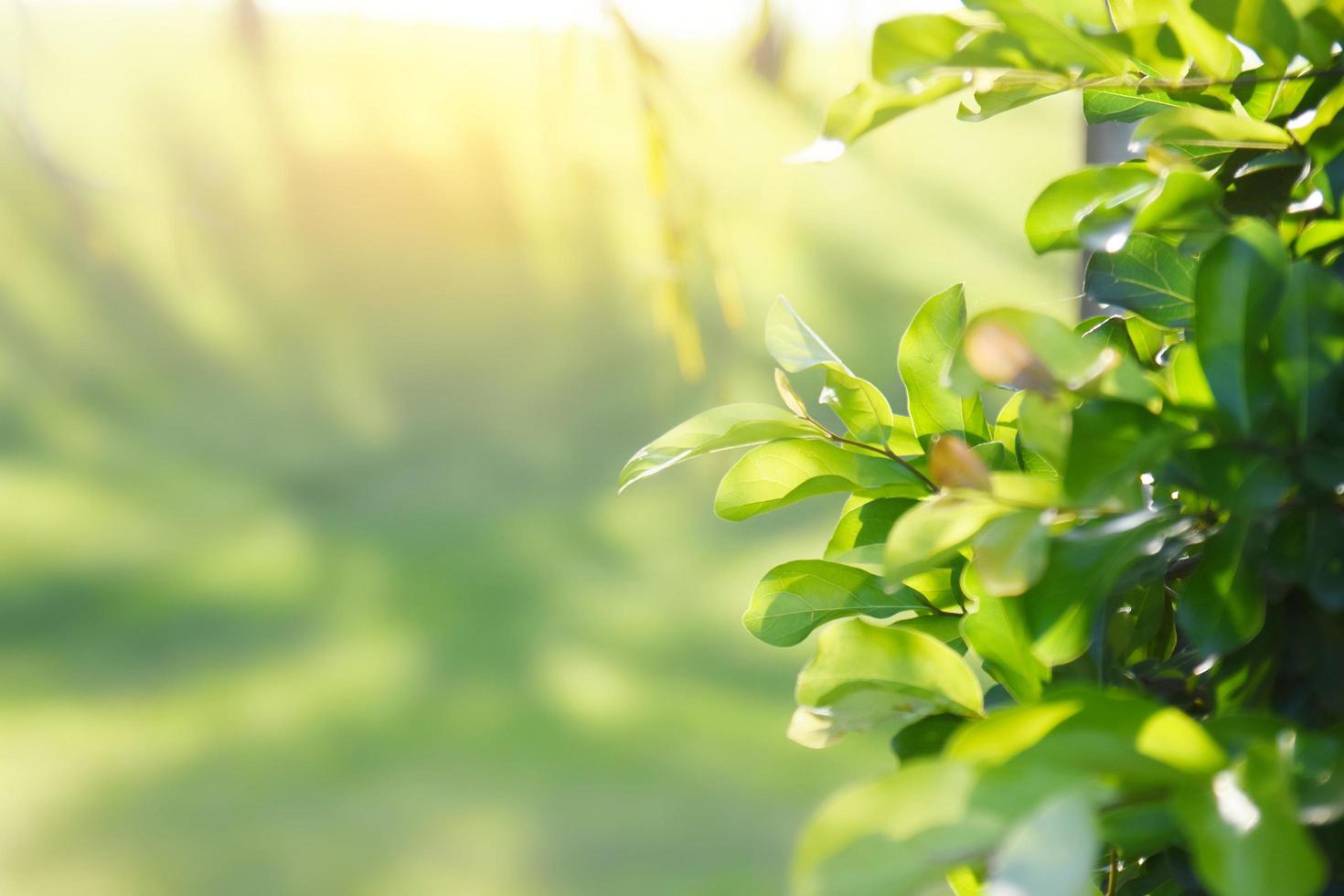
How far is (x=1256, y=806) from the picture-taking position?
206mm

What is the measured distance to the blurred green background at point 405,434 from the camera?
186cm

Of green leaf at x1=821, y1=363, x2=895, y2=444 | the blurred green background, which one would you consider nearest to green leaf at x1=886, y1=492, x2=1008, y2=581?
green leaf at x1=821, y1=363, x2=895, y2=444

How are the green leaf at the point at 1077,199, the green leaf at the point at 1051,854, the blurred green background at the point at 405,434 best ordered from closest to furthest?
the green leaf at the point at 1051,854 → the green leaf at the point at 1077,199 → the blurred green background at the point at 405,434

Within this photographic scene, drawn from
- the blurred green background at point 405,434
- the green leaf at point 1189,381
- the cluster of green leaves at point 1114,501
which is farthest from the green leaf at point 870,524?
the blurred green background at point 405,434

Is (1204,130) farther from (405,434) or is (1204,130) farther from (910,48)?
(405,434)

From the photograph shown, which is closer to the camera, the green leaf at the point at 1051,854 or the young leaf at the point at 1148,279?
the green leaf at the point at 1051,854

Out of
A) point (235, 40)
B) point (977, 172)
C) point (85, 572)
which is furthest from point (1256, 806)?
point (235, 40)

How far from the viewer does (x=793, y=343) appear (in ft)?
1.19

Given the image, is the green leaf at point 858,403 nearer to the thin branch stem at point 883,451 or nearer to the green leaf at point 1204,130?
the thin branch stem at point 883,451

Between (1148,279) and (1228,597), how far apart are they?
0.11m

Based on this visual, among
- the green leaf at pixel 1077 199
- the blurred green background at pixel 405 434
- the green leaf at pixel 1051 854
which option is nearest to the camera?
the green leaf at pixel 1051 854

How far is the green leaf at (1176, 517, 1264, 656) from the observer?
0.27 m

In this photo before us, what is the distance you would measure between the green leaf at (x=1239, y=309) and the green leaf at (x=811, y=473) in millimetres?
105

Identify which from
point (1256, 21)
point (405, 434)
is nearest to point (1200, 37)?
point (1256, 21)
